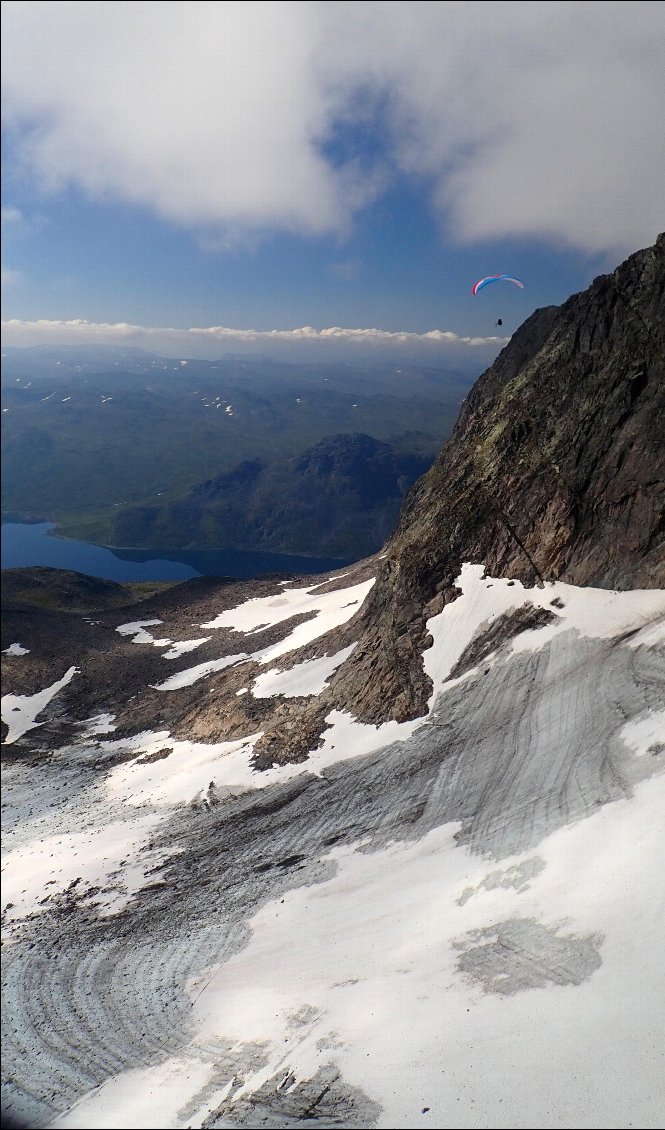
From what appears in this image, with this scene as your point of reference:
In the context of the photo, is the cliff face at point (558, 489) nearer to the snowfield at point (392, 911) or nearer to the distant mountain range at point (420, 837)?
the distant mountain range at point (420, 837)

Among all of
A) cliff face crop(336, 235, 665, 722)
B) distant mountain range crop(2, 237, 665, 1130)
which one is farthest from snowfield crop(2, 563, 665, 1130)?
cliff face crop(336, 235, 665, 722)

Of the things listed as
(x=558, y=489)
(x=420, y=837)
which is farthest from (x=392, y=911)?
(x=558, y=489)

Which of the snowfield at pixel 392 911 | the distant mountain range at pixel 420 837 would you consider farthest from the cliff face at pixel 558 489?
the snowfield at pixel 392 911

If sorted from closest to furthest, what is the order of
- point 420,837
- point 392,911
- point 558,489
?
point 392,911, point 420,837, point 558,489

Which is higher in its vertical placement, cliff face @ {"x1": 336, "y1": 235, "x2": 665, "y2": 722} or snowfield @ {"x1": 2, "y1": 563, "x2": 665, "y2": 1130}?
cliff face @ {"x1": 336, "y1": 235, "x2": 665, "y2": 722}

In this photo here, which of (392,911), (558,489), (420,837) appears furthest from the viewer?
(558,489)

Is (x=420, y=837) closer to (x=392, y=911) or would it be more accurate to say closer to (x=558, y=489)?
(x=392, y=911)

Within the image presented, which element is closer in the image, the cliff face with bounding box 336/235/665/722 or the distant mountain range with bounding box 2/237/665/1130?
the distant mountain range with bounding box 2/237/665/1130

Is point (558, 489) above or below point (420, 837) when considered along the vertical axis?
above

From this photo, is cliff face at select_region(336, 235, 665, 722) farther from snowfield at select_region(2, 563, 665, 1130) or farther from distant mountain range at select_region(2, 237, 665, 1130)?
snowfield at select_region(2, 563, 665, 1130)
